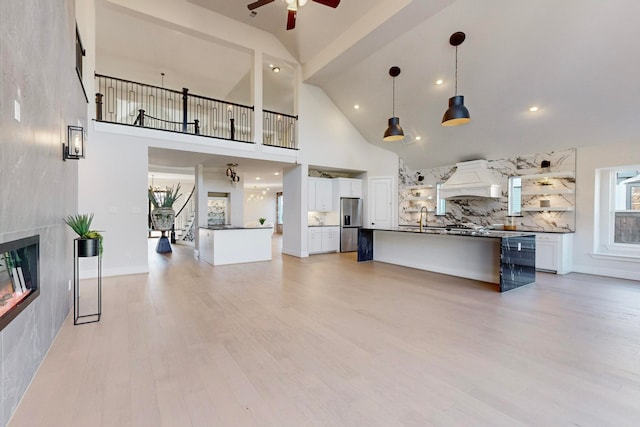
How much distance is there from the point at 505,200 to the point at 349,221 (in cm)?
406

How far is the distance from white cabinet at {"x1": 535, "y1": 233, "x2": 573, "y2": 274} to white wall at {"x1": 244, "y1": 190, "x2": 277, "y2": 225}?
14031mm

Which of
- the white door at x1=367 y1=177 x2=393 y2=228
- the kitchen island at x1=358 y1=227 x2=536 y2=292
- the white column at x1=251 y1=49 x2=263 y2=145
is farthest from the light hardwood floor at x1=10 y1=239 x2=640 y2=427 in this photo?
the white door at x1=367 y1=177 x2=393 y2=228

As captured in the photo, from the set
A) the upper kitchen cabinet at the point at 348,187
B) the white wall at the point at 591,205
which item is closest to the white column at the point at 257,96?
the upper kitchen cabinet at the point at 348,187

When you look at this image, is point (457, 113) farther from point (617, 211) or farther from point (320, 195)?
point (320, 195)

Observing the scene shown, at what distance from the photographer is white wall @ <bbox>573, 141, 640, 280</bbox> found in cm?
527

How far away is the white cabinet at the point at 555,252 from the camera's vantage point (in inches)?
223

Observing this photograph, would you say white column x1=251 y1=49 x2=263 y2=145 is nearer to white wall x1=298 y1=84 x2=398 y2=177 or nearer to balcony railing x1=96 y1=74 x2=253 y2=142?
white wall x1=298 y1=84 x2=398 y2=177

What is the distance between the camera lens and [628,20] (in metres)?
3.66

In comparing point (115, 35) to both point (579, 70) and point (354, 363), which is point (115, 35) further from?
point (579, 70)

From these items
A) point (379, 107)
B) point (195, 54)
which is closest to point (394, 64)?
point (379, 107)

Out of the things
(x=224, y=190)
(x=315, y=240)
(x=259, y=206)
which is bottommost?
(x=315, y=240)

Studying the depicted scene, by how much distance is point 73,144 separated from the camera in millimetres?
3203

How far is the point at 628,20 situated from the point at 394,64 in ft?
11.0

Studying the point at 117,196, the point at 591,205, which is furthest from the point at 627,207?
the point at 117,196
